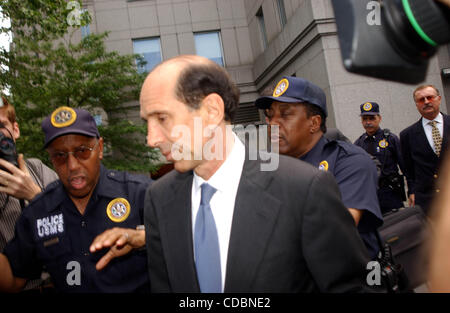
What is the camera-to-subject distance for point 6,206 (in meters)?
2.63

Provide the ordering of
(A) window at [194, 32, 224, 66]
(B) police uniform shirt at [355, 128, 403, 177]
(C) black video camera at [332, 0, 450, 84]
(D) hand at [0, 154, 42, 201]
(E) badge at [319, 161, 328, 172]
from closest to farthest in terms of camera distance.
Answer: (C) black video camera at [332, 0, 450, 84] < (D) hand at [0, 154, 42, 201] < (E) badge at [319, 161, 328, 172] < (B) police uniform shirt at [355, 128, 403, 177] < (A) window at [194, 32, 224, 66]

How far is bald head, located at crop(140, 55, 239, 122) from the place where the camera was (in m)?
1.70

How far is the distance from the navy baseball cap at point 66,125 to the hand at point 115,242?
0.89 metres

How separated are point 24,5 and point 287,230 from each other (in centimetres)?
589

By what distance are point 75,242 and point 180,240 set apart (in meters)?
1.02

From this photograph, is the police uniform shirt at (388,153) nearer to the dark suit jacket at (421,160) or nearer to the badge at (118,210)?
the dark suit jacket at (421,160)

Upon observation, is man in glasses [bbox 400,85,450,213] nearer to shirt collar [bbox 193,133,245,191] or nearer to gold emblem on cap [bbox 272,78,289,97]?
gold emblem on cap [bbox 272,78,289,97]

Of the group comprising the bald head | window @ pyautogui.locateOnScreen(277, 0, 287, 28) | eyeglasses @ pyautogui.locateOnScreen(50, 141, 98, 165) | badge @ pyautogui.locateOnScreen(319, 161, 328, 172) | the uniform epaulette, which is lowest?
badge @ pyautogui.locateOnScreen(319, 161, 328, 172)

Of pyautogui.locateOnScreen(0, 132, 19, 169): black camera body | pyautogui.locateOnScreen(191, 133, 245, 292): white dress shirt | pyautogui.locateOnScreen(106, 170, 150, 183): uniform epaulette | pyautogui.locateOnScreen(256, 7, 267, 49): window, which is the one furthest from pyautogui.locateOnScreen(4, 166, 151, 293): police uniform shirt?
pyautogui.locateOnScreen(256, 7, 267, 49): window

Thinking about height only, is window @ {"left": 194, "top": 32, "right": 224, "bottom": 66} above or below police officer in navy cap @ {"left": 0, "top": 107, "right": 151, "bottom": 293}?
above

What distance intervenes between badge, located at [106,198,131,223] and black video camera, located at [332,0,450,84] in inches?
76.6

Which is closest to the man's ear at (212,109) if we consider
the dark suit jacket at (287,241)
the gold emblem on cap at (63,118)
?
the dark suit jacket at (287,241)

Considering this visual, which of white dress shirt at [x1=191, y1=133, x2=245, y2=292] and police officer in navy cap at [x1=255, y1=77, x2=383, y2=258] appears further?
police officer in navy cap at [x1=255, y1=77, x2=383, y2=258]
